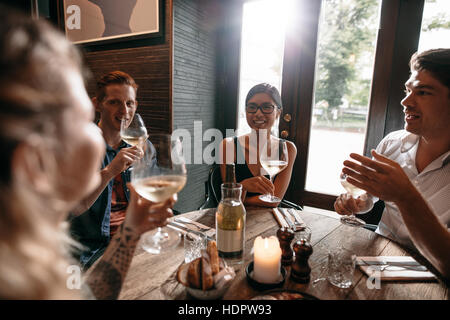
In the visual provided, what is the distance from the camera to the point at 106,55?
3.20 meters

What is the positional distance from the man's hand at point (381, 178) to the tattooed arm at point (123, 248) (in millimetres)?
780

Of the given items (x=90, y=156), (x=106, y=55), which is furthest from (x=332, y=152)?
(x=106, y=55)

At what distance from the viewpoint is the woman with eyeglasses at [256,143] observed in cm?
199

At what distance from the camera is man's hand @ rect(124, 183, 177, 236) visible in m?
0.82

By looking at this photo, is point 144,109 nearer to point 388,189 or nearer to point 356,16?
point 356,16

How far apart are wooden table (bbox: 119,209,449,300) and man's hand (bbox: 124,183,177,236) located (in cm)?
20

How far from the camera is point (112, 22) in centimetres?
306

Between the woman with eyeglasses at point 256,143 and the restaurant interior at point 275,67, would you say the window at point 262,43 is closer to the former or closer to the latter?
the restaurant interior at point 275,67

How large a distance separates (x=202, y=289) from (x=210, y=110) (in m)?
2.77

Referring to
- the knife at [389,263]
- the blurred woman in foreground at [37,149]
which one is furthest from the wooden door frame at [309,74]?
the blurred woman in foreground at [37,149]

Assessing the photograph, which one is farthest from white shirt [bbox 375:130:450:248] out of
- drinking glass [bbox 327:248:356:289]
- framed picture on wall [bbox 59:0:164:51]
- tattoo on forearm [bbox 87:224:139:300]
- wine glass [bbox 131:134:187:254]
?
framed picture on wall [bbox 59:0:164:51]

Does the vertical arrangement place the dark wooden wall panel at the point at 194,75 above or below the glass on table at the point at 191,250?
above

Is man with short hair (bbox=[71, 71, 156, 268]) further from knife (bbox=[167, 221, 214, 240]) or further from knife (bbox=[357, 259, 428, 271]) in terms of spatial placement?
knife (bbox=[357, 259, 428, 271])

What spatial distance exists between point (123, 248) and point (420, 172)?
1.67 m
